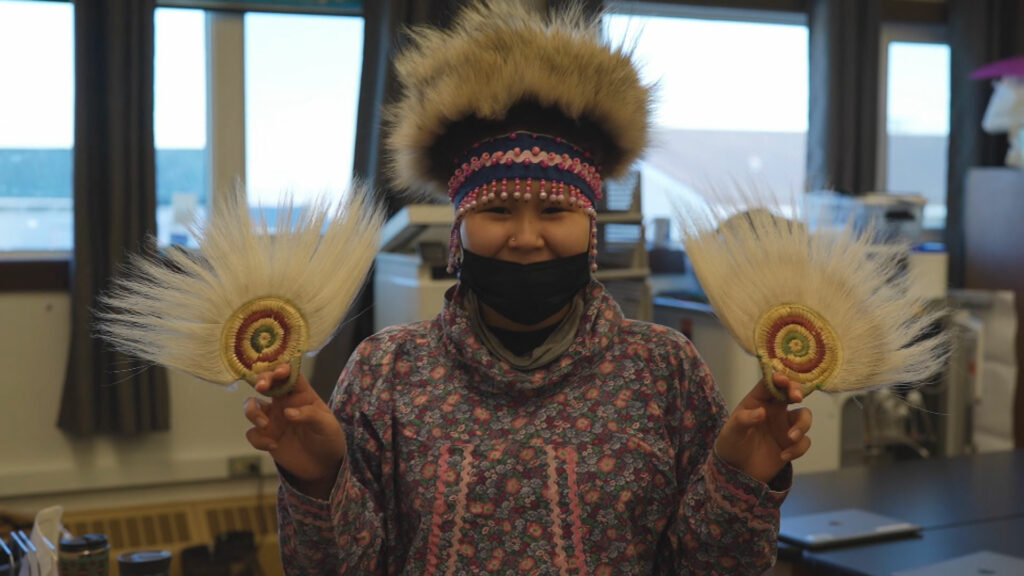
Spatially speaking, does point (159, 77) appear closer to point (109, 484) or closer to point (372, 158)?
point (372, 158)

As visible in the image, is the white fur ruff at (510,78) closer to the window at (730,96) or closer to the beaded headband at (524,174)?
the beaded headband at (524,174)

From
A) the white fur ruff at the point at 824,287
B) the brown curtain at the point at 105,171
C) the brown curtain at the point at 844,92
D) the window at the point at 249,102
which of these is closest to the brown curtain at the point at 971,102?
the brown curtain at the point at 844,92

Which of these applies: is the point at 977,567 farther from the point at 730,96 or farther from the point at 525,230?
the point at 730,96

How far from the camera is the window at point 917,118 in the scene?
4848mm

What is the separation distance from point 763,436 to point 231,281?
0.63 metres

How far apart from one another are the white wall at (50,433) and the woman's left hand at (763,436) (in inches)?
97.5

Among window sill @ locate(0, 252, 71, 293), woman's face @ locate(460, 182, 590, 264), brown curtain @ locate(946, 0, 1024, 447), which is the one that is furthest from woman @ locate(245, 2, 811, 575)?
brown curtain @ locate(946, 0, 1024, 447)

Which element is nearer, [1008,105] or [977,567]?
[977,567]

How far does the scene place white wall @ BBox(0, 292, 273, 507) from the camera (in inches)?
135

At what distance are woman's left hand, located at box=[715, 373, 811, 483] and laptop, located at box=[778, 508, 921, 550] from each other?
743 millimetres

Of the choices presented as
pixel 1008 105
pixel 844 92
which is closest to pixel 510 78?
pixel 844 92

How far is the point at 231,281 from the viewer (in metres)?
1.13

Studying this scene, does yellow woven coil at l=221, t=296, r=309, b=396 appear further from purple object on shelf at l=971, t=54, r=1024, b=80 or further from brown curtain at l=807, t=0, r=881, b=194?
purple object on shelf at l=971, t=54, r=1024, b=80

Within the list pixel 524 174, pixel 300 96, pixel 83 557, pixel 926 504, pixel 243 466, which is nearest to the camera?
pixel 524 174
